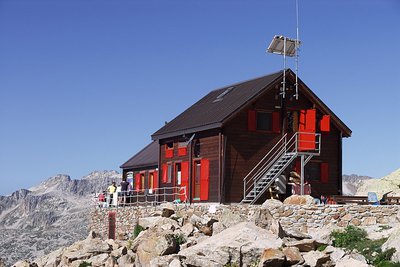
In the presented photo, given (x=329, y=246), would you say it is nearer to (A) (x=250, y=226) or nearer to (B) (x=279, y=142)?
(A) (x=250, y=226)

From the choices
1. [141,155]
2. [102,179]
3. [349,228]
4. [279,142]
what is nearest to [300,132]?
[279,142]

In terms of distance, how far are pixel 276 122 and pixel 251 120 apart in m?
1.63

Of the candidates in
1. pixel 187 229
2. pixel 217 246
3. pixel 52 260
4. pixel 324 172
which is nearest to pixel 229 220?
pixel 187 229

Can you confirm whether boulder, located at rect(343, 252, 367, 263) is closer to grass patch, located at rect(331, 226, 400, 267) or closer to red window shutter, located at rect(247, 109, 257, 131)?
grass patch, located at rect(331, 226, 400, 267)

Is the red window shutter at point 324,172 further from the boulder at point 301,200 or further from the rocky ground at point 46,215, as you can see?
the rocky ground at point 46,215

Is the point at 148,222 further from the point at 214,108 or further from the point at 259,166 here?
the point at 214,108

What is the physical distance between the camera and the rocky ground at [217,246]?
79.3 ft

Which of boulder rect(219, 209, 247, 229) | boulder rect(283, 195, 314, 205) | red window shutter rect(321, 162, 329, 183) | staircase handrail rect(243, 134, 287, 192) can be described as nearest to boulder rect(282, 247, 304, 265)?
boulder rect(219, 209, 247, 229)

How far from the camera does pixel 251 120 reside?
1433 inches

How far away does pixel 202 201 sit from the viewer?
3703 centimetres

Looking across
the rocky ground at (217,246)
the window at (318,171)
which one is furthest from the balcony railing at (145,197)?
the window at (318,171)

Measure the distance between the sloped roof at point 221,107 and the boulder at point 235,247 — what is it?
10.1 metres

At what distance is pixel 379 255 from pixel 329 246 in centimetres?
207

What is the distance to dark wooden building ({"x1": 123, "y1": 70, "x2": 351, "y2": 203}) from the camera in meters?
35.8
